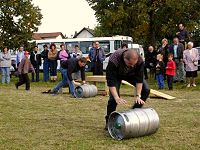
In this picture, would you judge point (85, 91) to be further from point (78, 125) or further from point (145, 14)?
point (145, 14)

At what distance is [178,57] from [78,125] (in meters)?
9.62

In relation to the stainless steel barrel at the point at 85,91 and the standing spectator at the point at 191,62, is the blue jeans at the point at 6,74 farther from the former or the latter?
the standing spectator at the point at 191,62

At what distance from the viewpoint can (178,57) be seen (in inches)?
683

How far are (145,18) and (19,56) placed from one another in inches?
Result: 382

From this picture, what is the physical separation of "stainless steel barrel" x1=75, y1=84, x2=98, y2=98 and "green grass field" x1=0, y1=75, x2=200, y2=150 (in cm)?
42

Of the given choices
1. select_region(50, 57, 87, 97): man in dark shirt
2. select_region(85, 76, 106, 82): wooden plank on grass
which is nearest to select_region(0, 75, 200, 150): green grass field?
select_region(50, 57, 87, 97): man in dark shirt

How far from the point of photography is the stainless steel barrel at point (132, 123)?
692 cm

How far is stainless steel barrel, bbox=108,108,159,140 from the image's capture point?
6.92 meters

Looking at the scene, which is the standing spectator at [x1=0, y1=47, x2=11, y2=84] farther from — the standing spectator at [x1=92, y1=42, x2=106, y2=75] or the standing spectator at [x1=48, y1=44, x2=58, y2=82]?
the standing spectator at [x1=92, y1=42, x2=106, y2=75]

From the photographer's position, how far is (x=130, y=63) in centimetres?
689

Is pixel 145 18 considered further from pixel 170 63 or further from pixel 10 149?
pixel 10 149

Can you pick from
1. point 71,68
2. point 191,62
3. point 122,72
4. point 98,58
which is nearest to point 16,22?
point 98,58

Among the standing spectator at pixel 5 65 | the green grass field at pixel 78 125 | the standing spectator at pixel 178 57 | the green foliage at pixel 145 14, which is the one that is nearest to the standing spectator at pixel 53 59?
the standing spectator at pixel 5 65

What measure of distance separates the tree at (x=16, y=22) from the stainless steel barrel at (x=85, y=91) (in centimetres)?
1352
